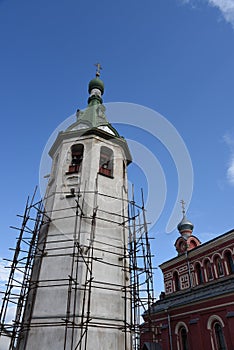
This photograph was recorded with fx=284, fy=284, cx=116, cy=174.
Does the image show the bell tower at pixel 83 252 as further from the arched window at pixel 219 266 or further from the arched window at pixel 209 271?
the arched window at pixel 209 271

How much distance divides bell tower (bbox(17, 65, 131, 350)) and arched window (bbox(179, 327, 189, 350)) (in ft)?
27.9

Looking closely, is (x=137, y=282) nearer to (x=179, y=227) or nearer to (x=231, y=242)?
(x=231, y=242)

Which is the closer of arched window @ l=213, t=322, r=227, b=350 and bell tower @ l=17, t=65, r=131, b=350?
bell tower @ l=17, t=65, r=131, b=350

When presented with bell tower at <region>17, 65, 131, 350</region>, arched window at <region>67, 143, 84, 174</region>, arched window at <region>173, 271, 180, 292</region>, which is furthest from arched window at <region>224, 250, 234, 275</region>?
arched window at <region>67, 143, 84, 174</region>

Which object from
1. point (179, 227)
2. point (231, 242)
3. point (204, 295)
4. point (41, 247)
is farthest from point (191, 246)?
point (41, 247)

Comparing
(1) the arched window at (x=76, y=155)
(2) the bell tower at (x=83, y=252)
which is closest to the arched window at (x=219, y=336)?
(2) the bell tower at (x=83, y=252)

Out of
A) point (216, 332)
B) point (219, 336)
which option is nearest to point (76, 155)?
point (216, 332)

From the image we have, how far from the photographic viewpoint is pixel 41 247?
37.8ft

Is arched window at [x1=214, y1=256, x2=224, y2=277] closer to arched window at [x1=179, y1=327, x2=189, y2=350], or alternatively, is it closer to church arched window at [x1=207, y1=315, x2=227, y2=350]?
arched window at [x1=179, y1=327, x2=189, y2=350]

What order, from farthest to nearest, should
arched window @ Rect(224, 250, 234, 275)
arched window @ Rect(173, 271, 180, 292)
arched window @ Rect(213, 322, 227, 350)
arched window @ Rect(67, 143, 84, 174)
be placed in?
arched window @ Rect(173, 271, 180, 292) → arched window @ Rect(224, 250, 234, 275) → arched window @ Rect(213, 322, 227, 350) → arched window @ Rect(67, 143, 84, 174)

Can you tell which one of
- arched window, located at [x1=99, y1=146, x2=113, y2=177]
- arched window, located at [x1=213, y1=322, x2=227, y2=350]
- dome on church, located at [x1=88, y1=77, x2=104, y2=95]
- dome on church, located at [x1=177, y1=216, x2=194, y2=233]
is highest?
dome on church, located at [x1=88, y1=77, x2=104, y2=95]

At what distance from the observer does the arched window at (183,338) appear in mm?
16655

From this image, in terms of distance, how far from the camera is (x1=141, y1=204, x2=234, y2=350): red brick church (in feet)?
48.2

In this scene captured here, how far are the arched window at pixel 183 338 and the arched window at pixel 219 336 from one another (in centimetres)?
232
